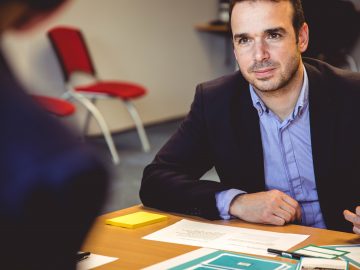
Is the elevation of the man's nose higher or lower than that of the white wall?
higher

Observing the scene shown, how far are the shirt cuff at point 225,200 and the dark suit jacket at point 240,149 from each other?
2 centimetres

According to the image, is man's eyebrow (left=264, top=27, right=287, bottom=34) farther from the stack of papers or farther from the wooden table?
the stack of papers

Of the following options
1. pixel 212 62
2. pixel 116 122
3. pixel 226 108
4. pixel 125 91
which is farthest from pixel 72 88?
pixel 226 108

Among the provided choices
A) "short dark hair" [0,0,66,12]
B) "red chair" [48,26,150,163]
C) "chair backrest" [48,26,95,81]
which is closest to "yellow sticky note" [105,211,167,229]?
"short dark hair" [0,0,66,12]

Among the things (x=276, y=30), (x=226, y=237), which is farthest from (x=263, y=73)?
(x=226, y=237)

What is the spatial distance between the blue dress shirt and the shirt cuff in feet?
0.72

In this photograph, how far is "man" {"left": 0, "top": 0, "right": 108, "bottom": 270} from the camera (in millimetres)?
552

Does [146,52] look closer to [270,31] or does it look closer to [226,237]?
[270,31]

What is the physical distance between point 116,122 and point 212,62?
72.6 inches

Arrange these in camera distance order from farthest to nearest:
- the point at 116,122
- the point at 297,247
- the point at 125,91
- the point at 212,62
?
the point at 212,62
the point at 116,122
the point at 125,91
the point at 297,247

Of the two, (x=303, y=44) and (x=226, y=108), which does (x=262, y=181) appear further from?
(x=303, y=44)

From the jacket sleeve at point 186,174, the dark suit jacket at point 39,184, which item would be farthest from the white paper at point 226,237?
the dark suit jacket at point 39,184

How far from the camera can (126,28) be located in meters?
6.77

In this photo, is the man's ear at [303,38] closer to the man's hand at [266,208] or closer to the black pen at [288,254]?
the man's hand at [266,208]
